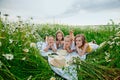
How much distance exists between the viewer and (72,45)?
20.9 ft

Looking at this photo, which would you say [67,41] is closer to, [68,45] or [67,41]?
[67,41]

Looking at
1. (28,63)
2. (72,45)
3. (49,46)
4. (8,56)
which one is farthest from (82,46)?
(8,56)

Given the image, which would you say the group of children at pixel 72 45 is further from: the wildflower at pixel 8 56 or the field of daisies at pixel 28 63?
the wildflower at pixel 8 56

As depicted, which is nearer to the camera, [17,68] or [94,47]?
[17,68]

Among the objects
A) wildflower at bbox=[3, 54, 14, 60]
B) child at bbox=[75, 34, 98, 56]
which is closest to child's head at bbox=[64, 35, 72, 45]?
child at bbox=[75, 34, 98, 56]

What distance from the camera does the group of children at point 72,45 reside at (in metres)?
6.11

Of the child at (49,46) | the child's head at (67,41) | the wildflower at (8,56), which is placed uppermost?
the wildflower at (8,56)

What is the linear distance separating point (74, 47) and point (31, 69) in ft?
6.33

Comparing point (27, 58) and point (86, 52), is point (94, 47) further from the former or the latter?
point (27, 58)

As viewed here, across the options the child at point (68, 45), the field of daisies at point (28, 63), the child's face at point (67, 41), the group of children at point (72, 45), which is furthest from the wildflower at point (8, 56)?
the child's face at point (67, 41)

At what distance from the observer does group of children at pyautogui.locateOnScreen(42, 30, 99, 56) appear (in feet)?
20.0

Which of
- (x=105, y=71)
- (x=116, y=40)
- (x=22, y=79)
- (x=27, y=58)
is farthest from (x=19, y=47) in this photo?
(x=116, y=40)

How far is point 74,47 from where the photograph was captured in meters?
6.27

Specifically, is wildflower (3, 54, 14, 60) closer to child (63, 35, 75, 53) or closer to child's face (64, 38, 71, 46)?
child (63, 35, 75, 53)
